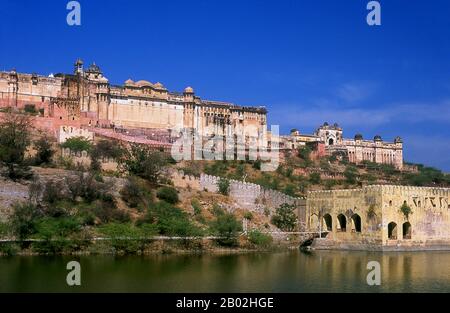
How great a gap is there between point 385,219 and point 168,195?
427 inches

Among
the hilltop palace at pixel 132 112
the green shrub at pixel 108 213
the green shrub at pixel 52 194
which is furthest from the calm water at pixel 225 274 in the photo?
the hilltop palace at pixel 132 112

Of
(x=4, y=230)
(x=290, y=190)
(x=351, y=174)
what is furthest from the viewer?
(x=351, y=174)

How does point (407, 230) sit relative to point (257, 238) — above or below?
above

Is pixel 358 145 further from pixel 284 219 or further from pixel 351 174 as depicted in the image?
pixel 284 219

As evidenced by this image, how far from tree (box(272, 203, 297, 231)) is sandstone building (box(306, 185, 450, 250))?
1452mm

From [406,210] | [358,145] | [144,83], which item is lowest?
[406,210]

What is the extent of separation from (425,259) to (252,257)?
736 cm

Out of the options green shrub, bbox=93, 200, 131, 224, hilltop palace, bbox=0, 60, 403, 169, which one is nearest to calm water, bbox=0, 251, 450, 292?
green shrub, bbox=93, 200, 131, 224

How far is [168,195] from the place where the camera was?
3338 centimetres

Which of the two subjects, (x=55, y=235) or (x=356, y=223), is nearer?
(x=55, y=235)

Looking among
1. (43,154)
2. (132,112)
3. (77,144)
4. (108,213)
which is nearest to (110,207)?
(108,213)

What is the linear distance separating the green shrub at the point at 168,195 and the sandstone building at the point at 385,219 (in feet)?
24.9

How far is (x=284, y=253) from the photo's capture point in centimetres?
2998

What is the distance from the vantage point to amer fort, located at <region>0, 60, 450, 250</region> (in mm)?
31688
